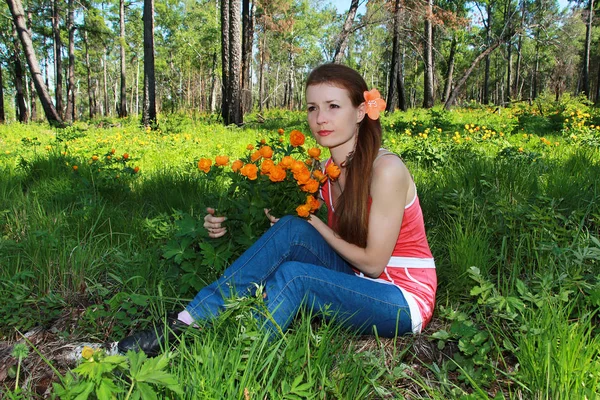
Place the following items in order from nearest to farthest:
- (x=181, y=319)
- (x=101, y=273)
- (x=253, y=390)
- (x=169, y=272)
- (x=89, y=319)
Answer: (x=253, y=390) → (x=181, y=319) → (x=89, y=319) → (x=169, y=272) → (x=101, y=273)

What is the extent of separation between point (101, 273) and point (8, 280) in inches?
17.5

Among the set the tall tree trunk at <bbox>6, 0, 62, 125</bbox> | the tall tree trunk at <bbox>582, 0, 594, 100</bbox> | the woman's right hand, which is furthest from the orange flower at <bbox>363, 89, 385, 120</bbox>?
the tall tree trunk at <bbox>582, 0, 594, 100</bbox>

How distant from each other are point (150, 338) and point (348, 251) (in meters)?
0.93

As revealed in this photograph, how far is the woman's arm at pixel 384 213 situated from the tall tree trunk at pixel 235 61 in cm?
882

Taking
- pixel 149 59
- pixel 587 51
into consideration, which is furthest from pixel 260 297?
pixel 587 51

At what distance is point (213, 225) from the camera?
187cm

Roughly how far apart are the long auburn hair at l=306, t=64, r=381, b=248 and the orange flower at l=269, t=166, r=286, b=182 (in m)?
0.37

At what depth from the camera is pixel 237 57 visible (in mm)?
9883

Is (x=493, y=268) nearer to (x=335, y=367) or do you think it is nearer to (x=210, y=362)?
(x=335, y=367)

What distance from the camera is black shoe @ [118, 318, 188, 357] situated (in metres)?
1.67

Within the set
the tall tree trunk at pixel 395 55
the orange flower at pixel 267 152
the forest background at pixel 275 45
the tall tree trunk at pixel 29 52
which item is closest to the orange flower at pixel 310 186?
the orange flower at pixel 267 152

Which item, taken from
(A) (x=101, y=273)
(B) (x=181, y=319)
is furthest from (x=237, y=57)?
(B) (x=181, y=319)

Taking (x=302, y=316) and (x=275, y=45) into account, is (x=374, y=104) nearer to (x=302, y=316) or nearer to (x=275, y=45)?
(x=302, y=316)

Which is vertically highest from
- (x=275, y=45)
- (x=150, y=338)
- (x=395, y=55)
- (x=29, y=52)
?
(x=275, y=45)
